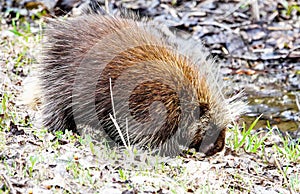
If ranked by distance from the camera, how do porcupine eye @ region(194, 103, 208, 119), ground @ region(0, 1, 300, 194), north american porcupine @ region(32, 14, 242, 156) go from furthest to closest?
porcupine eye @ region(194, 103, 208, 119), north american porcupine @ region(32, 14, 242, 156), ground @ region(0, 1, 300, 194)

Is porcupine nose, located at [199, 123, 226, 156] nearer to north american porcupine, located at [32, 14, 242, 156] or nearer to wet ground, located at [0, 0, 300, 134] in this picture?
north american porcupine, located at [32, 14, 242, 156]

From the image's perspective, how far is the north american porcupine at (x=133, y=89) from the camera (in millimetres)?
4461

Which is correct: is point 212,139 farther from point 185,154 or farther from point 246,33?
point 246,33

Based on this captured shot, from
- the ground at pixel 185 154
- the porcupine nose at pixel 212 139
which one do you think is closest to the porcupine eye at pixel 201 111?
the porcupine nose at pixel 212 139

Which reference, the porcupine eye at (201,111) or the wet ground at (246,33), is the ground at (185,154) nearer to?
the wet ground at (246,33)

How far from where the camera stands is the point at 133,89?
4.44 metres

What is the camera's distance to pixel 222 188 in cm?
423

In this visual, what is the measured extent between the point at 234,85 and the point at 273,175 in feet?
9.58

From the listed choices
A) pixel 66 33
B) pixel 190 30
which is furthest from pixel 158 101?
pixel 190 30

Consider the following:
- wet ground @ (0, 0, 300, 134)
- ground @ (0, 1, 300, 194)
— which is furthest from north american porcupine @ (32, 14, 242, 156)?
wet ground @ (0, 0, 300, 134)

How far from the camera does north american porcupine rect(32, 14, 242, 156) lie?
4461 millimetres

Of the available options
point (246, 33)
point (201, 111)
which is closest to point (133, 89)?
point (201, 111)

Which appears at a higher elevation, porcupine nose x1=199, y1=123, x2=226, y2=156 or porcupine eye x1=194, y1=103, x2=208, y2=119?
porcupine eye x1=194, y1=103, x2=208, y2=119

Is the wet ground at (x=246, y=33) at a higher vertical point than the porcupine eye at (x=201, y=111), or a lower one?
lower
